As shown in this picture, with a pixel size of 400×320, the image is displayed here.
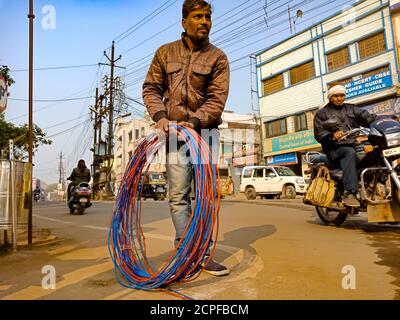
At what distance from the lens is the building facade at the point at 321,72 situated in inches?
666

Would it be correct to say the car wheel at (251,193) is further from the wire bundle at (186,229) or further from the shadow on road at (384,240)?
the wire bundle at (186,229)

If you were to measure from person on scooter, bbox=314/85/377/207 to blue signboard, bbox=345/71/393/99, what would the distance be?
1420 cm

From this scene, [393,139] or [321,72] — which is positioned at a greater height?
[321,72]

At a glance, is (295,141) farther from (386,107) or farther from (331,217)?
(331,217)

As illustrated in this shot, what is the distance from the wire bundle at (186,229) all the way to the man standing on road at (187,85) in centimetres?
19

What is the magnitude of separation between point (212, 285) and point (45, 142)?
23.3m

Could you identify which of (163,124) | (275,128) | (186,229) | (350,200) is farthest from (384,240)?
(275,128)

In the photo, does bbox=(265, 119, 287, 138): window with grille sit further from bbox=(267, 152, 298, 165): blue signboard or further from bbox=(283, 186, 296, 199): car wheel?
bbox=(283, 186, 296, 199): car wheel

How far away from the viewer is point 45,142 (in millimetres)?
22859

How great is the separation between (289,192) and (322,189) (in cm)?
1121

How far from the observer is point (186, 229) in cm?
219

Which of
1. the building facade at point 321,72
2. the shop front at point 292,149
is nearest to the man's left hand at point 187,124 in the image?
the building facade at point 321,72

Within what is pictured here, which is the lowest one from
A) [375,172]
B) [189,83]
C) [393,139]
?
[375,172]
